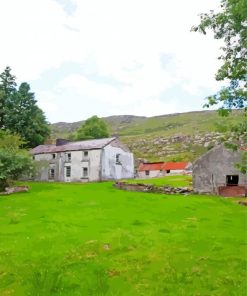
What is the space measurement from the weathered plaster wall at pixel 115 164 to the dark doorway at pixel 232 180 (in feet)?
96.8

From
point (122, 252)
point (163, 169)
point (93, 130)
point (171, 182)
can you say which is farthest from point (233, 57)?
point (93, 130)

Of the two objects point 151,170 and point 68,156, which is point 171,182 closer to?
point 68,156

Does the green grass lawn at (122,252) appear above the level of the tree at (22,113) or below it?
below

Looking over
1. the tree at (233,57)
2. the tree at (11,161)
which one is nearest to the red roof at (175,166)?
the tree at (11,161)

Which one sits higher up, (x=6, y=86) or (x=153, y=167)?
(x=6, y=86)

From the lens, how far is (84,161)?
267ft

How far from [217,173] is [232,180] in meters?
2.67

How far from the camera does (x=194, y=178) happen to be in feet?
189

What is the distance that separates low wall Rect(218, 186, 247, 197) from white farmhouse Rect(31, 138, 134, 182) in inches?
1183

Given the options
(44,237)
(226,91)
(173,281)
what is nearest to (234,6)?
(226,91)

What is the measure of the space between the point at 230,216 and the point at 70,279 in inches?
821

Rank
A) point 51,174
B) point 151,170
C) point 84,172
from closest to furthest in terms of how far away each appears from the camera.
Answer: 1. point 84,172
2. point 51,174
3. point 151,170

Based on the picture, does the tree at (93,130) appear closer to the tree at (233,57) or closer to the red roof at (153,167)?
the red roof at (153,167)

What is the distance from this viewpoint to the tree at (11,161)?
183 feet
